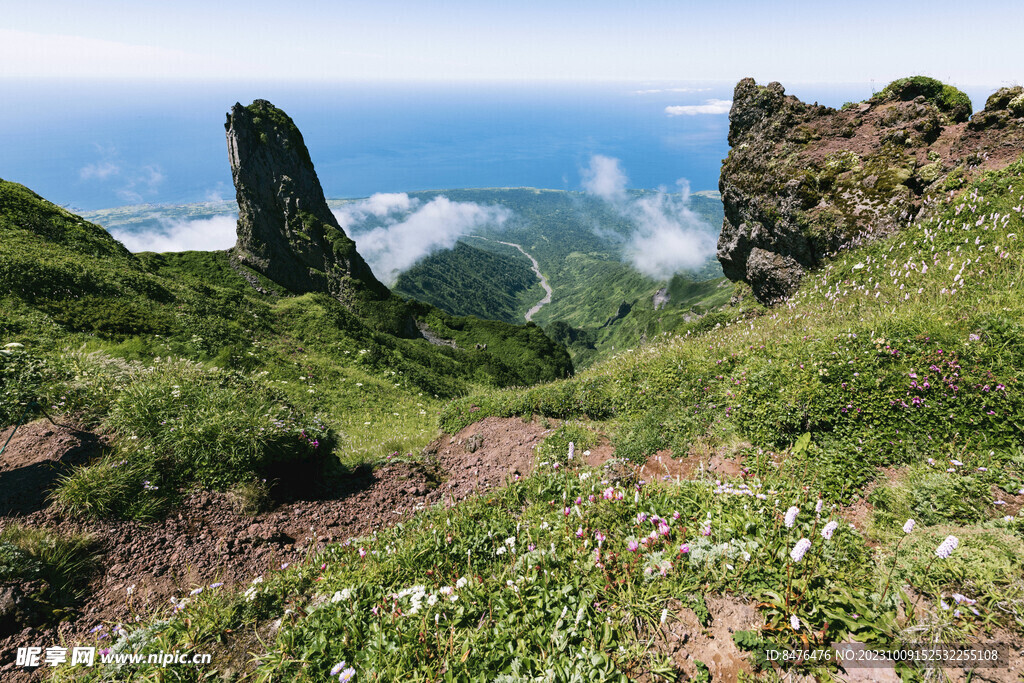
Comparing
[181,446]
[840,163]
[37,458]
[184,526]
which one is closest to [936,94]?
[840,163]

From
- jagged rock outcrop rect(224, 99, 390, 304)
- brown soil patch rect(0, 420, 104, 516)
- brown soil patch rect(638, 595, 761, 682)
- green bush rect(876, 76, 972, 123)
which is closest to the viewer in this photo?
brown soil patch rect(638, 595, 761, 682)

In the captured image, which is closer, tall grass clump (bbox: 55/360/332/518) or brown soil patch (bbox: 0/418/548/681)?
brown soil patch (bbox: 0/418/548/681)

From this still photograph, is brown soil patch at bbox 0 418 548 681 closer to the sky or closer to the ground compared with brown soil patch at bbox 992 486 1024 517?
closer to the ground

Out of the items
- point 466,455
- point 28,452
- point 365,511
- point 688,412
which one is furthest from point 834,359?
point 28,452

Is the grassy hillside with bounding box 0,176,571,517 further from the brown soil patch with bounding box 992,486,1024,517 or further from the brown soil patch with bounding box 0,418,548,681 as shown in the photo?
the brown soil patch with bounding box 992,486,1024,517

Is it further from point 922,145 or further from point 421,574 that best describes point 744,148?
point 421,574

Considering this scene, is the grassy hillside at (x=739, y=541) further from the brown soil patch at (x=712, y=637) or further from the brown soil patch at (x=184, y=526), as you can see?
the brown soil patch at (x=184, y=526)

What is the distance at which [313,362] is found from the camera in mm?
23500

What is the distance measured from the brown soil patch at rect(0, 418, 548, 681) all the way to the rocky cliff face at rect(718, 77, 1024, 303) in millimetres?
19484

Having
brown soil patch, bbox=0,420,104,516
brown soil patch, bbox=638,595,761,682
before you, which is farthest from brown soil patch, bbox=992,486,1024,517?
brown soil patch, bbox=0,420,104,516

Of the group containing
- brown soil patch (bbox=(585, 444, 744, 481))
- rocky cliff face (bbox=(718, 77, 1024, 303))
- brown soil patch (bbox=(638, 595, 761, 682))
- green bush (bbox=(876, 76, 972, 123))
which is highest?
green bush (bbox=(876, 76, 972, 123))

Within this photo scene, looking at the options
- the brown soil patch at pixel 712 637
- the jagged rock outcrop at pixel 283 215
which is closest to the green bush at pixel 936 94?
the brown soil patch at pixel 712 637

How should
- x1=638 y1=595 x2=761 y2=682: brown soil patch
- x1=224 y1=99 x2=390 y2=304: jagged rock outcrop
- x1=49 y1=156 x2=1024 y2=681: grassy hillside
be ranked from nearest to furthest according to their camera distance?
1. x1=638 y1=595 x2=761 y2=682: brown soil patch
2. x1=49 y1=156 x2=1024 y2=681: grassy hillside
3. x1=224 y1=99 x2=390 y2=304: jagged rock outcrop

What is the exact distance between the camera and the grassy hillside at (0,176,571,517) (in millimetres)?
7336
